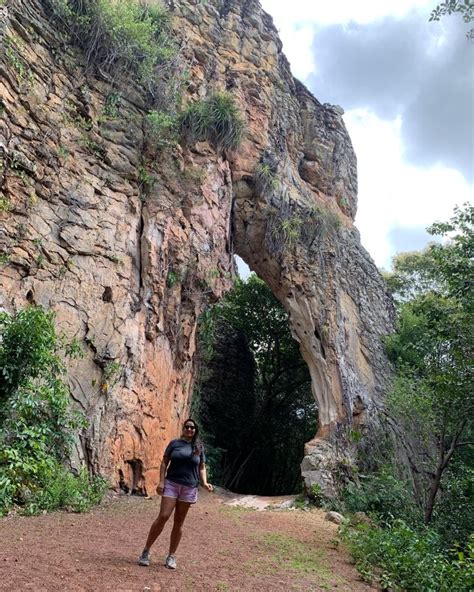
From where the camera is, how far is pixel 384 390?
15.4 metres

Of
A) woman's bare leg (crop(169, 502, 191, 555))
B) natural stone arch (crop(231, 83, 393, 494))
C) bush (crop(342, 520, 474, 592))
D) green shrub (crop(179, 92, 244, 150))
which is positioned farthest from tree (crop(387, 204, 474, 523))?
woman's bare leg (crop(169, 502, 191, 555))

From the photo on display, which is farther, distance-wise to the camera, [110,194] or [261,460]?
[261,460]

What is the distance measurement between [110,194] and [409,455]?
11254 mm

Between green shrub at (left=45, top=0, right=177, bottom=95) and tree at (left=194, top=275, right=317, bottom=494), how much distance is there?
8.85 m

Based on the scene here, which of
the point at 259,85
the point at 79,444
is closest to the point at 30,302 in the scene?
the point at 79,444

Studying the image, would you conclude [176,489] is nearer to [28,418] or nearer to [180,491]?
[180,491]

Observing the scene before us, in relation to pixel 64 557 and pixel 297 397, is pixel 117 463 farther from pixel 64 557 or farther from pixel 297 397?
pixel 297 397

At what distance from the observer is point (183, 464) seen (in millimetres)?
3953

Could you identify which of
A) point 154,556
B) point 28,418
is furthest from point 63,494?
point 154,556

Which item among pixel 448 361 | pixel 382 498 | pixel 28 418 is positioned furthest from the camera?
pixel 382 498

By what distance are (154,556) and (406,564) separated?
2692 mm

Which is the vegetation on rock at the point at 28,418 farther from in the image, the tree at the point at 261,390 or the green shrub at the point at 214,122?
the tree at the point at 261,390

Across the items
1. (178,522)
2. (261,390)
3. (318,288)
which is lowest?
(178,522)

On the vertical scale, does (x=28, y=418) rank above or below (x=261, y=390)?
below
